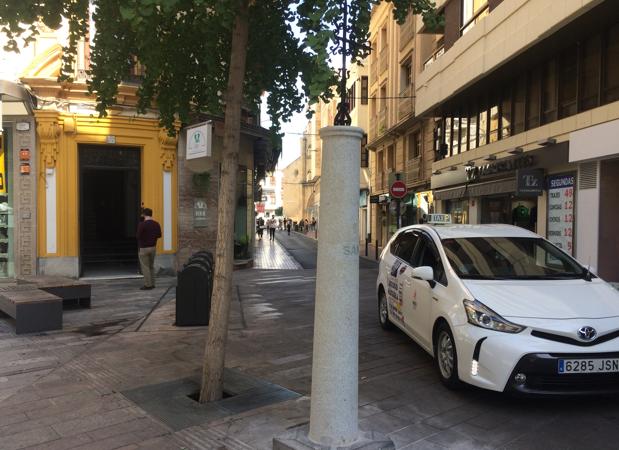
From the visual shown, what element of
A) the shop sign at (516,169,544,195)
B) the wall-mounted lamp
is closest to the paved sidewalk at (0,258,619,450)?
the shop sign at (516,169,544,195)

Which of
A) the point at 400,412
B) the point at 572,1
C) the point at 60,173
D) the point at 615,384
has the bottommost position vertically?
the point at 400,412

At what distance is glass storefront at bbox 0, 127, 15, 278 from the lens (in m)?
13.0

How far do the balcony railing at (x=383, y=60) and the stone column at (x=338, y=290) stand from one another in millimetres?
27764

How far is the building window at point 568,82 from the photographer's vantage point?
1271 centimetres

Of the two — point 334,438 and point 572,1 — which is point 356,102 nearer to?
point 572,1

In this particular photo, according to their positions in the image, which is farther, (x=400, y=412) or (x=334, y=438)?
(x=400, y=412)

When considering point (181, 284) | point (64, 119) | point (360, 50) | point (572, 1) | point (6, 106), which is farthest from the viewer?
point (64, 119)

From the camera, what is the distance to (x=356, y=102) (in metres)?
36.6

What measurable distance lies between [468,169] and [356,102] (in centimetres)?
2013

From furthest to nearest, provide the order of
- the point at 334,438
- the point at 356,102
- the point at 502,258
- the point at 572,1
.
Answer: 1. the point at 356,102
2. the point at 572,1
3. the point at 502,258
4. the point at 334,438

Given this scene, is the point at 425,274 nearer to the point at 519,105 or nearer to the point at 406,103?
the point at 519,105

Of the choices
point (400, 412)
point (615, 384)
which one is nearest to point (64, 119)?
point (400, 412)

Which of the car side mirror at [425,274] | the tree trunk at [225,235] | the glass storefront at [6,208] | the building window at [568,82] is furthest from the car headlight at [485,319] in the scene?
the glass storefront at [6,208]

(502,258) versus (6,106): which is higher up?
(6,106)
